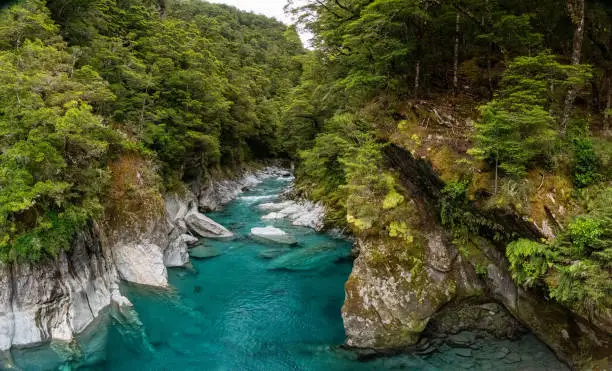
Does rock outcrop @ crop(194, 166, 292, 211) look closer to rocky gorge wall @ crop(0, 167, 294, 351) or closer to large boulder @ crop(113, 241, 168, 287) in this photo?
rocky gorge wall @ crop(0, 167, 294, 351)

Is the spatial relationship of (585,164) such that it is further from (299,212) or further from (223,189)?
(223,189)

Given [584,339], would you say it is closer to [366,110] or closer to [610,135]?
[610,135]

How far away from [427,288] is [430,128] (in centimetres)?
538

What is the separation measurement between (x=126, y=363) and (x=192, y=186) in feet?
57.5

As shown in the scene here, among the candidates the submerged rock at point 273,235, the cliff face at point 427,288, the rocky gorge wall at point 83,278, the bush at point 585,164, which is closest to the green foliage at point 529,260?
the cliff face at point 427,288

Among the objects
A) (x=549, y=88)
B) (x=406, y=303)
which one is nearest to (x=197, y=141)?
(x=406, y=303)

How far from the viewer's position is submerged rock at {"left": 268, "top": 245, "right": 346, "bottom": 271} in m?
17.0

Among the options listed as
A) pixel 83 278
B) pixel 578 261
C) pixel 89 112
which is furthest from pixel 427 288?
pixel 89 112

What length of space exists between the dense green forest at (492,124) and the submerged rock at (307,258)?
5.59 meters

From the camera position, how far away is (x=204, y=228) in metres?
21.0

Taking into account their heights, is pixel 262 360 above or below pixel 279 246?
below

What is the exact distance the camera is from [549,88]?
397 inches

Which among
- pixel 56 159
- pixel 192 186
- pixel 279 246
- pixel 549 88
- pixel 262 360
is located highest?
pixel 549 88

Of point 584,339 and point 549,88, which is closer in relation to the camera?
point 584,339
